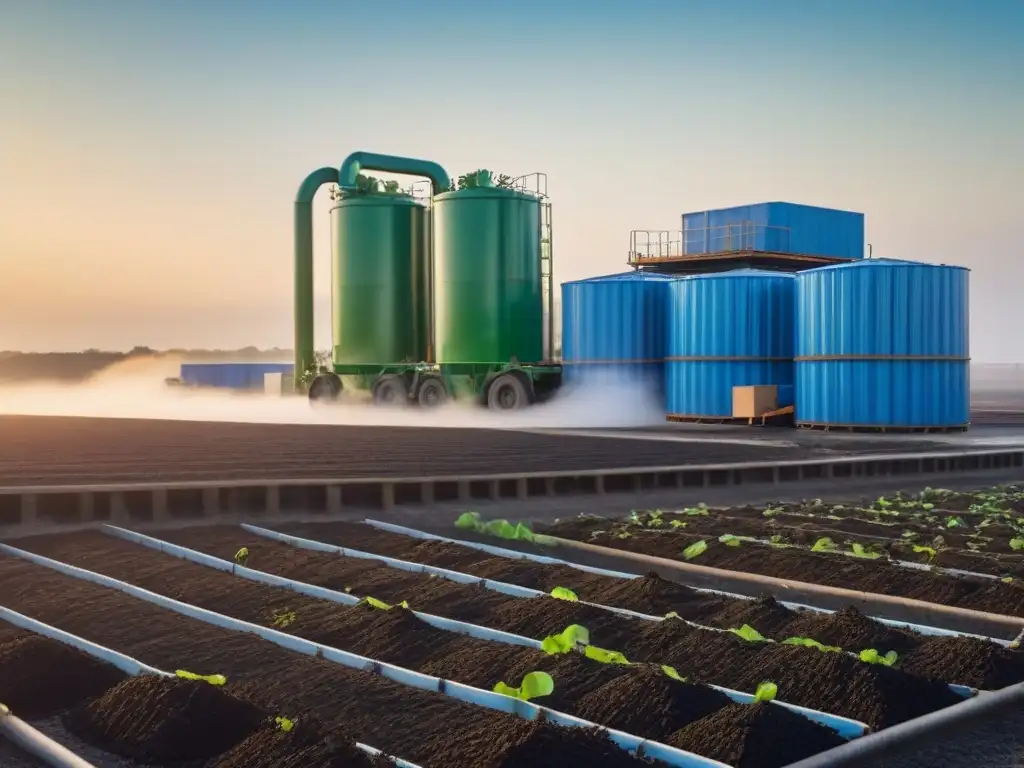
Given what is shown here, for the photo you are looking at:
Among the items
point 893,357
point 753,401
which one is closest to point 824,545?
point 893,357

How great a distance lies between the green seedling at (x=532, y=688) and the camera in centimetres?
526

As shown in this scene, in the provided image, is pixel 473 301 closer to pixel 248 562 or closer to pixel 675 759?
pixel 248 562

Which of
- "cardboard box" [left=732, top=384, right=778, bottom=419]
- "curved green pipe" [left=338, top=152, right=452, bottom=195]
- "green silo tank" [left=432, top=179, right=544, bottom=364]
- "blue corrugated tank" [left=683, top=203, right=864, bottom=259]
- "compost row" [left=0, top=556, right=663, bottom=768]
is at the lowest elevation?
"compost row" [left=0, top=556, right=663, bottom=768]

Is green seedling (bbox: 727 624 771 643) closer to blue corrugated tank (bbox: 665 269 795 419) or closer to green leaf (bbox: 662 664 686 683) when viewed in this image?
green leaf (bbox: 662 664 686 683)

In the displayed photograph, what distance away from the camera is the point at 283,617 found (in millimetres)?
7168

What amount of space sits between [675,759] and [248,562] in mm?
5336

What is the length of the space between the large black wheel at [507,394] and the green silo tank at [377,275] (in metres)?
4.58

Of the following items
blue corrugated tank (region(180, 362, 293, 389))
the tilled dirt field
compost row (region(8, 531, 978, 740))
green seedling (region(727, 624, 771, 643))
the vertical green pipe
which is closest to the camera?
compost row (region(8, 531, 978, 740))

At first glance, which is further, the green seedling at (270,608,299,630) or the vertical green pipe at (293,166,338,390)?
the vertical green pipe at (293,166,338,390)

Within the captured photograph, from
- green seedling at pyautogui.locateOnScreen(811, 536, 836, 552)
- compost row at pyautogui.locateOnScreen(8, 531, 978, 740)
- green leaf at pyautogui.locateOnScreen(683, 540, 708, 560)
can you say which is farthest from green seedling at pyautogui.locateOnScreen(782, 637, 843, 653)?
green seedling at pyautogui.locateOnScreen(811, 536, 836, 552)

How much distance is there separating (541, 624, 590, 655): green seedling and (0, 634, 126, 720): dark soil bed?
230 cm

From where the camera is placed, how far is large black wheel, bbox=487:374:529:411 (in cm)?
2927

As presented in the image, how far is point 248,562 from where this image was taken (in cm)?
916

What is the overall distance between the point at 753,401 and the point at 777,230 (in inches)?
460
